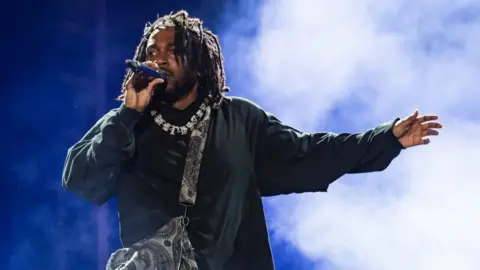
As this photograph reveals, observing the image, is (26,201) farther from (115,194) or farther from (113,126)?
(113,126)

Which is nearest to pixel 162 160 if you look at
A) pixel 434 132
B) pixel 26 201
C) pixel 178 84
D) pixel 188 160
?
pixel 188 160

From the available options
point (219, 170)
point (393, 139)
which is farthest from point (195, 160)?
point (393, 139)

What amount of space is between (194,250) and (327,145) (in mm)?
340

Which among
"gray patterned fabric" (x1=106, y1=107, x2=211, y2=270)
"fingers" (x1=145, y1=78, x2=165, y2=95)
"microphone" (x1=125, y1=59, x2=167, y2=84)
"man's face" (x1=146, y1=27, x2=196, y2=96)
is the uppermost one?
"man's face" (x1=146, y1=27, x2=196, y2=96)

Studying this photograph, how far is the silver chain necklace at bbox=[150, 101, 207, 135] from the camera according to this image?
65.8 inches

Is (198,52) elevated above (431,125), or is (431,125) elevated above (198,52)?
(198,52)

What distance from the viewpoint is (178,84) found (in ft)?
5.60

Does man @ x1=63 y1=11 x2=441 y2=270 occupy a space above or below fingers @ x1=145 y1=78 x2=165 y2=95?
below

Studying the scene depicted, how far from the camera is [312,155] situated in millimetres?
1690

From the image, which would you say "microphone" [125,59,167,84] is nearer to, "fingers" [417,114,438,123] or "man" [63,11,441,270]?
"man" [63,11,441,270]

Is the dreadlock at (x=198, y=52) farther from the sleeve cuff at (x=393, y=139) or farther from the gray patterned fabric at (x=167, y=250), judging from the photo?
the sleeve cuff at (x=393, y=139)

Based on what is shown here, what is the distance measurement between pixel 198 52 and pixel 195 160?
0.85 ft

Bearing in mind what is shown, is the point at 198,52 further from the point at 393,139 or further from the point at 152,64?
the point at 393,139

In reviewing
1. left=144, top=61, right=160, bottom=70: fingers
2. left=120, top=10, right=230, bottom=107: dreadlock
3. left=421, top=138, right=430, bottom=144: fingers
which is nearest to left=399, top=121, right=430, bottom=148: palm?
left=421, top=138, right=430, bottom=144: fingers
